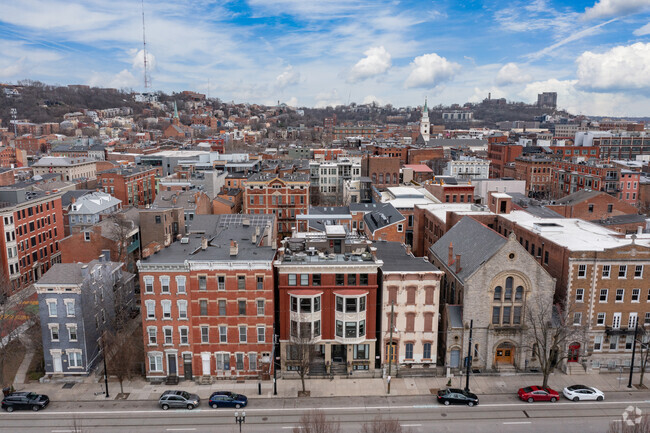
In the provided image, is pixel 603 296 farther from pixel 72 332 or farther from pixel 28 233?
pixel 28 233

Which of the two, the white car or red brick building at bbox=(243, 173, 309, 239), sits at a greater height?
red brick building at bbox=(243, 173, 309, 239)

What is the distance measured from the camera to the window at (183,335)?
47.4m

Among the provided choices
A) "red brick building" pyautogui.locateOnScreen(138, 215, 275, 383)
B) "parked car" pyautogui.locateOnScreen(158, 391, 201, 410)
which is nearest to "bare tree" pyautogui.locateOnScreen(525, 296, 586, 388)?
"red brick building" pyautogui.locateOnScreen(138, 215, 275, 383)

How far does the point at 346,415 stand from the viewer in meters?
41.7

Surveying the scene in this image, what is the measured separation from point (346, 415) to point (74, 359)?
96.8ft

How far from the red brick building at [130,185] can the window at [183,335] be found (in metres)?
80.8

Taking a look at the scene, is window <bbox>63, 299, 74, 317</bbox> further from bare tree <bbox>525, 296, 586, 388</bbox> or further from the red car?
bare tree <bbox>525, 296, 586, 388</bbox>

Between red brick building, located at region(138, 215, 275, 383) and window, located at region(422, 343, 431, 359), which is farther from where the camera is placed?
window, located at region(422, 343, 431, 359)

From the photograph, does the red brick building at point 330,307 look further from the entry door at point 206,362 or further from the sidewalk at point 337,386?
the entry door at point 206,362

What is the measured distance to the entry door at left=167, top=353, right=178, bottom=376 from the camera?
48.0 metres

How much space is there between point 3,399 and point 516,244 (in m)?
51.8

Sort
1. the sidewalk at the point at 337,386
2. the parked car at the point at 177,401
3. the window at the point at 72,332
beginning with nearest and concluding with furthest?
the parked car at the point at 177,401 → the sidewalk at the point at 337,386 → the window at the point at 72,332

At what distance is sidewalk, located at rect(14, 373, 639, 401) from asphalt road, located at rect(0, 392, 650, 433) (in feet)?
3.98

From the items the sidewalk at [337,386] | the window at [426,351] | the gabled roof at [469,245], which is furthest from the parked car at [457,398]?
the gabled roof at [469,245]
